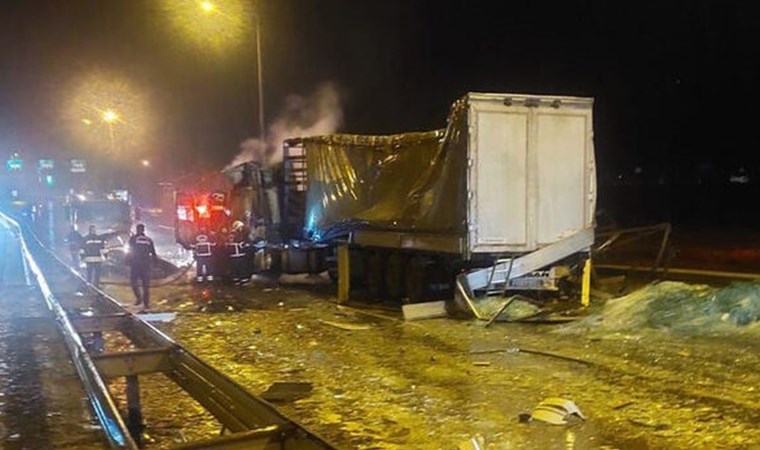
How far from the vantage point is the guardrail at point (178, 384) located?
4.21 m

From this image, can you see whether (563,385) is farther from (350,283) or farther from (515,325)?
(350,283)

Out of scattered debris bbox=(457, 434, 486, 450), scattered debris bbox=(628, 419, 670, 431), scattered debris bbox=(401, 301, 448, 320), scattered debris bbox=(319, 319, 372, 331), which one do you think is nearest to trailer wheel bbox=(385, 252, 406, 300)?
scattered debris bbox=(401, 301, 448, 320)

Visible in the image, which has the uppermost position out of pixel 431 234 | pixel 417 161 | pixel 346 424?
pixel 417 161

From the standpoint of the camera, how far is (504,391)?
8.43m

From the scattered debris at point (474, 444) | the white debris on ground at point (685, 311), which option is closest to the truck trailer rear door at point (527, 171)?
the white debris on ground at point (685, 311)

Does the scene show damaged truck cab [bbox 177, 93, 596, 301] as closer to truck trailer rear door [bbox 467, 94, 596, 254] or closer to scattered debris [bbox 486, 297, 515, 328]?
A: truck trailer rear door [bbox 467, 94, 596, 254]

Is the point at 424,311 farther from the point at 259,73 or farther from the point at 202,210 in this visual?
the point at 259,73

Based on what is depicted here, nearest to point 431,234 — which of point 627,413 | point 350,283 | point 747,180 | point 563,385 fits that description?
point 350,283

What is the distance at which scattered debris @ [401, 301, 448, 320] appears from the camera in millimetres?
13016

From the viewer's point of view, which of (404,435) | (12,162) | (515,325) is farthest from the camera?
(12,162)

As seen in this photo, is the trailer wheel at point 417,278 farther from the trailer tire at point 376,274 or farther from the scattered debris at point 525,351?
the scattered debris at point 525,351

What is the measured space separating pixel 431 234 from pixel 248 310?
3763 millimetres

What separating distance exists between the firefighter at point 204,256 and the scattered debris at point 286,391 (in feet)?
37.4

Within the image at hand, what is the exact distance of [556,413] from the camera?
729 cm
